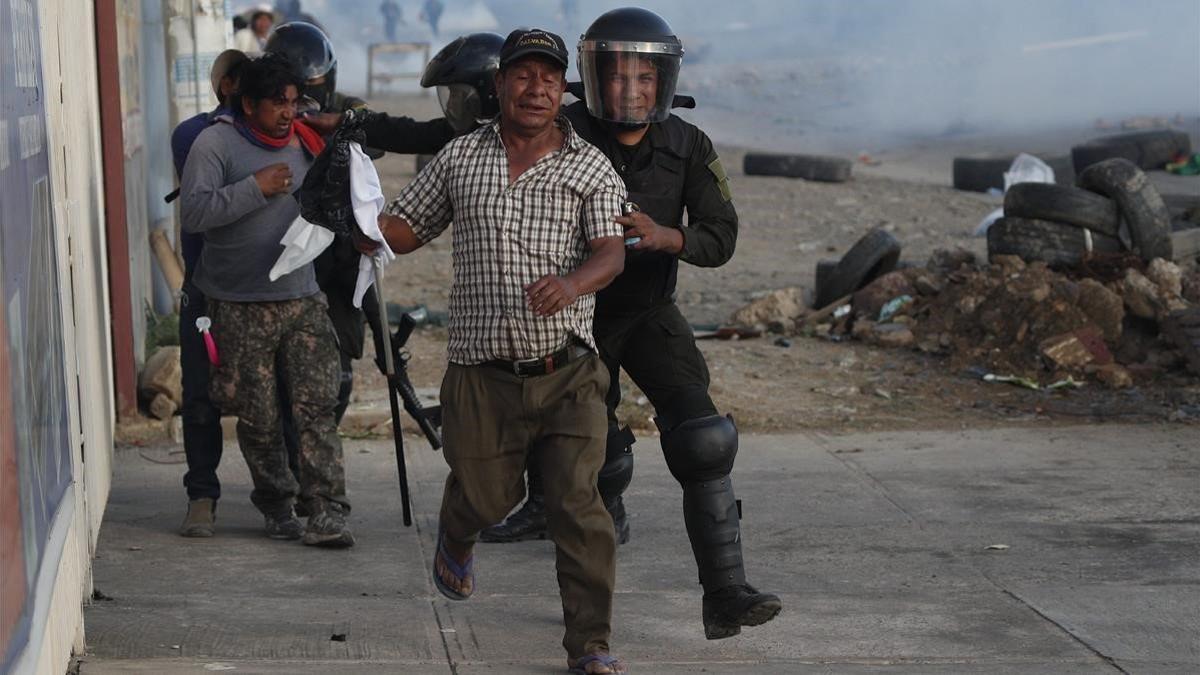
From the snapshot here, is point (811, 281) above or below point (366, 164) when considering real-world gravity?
below

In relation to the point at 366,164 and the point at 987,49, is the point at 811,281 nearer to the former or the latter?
the point at 366,164

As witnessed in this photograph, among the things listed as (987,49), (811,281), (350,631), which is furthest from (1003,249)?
(987,49)

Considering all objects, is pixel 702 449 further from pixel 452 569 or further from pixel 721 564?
pixel 452 569

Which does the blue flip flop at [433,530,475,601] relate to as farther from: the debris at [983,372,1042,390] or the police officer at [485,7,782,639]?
the debris at [983,372,1042,390]

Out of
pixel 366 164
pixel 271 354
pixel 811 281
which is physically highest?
pixel 366 164

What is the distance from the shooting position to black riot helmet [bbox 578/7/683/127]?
501 centimetres

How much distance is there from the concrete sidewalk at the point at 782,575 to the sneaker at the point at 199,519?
2.4 inches

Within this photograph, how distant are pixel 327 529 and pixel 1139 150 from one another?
1305 centimetres

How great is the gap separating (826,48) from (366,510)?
135 ft

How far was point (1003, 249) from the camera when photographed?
10812 mm

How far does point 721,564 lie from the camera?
4.82 meters

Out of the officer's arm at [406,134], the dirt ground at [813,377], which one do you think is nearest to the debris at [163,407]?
the dirt ground at [813,377]

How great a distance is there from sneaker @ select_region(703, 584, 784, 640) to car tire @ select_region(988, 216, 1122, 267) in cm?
628

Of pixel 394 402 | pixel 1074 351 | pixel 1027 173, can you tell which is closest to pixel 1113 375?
pixel 1074 351
